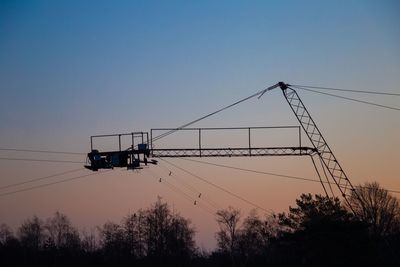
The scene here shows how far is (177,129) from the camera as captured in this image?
39.5 meters

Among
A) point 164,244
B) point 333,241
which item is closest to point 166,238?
point 164,244

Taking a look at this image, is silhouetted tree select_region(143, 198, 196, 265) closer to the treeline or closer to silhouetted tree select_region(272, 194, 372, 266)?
the treeline

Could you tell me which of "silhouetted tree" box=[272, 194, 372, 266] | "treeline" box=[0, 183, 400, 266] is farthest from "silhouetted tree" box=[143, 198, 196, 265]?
"silhouetted tree" box=[272, 194, 372, 266]

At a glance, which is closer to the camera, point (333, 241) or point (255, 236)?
point (333, 241)

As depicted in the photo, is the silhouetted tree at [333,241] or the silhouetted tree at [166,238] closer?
the silhouetted tree at [333,241]

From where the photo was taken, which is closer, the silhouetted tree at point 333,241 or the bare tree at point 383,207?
the silhouetted tree at point 333,241

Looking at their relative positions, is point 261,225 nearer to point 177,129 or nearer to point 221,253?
point 221,253

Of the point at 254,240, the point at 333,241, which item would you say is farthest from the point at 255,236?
the point at 333,241

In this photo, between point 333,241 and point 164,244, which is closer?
point 333,241

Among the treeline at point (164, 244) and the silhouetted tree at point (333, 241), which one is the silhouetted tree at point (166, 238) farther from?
the silhouetted tree at point (333, 241)

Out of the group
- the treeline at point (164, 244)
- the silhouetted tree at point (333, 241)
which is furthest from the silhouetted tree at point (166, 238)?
the silhouetted tree at point (333, 241)

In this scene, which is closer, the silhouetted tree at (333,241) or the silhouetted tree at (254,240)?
the silhouetted tree at (333,241)

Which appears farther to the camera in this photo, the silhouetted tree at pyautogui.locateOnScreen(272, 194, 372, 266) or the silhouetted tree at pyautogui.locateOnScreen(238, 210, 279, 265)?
the silhouetted tree at pyautogui.locateOnScreen(238, 210, 279, 265)

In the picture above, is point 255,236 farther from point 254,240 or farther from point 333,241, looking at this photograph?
point 333,241
